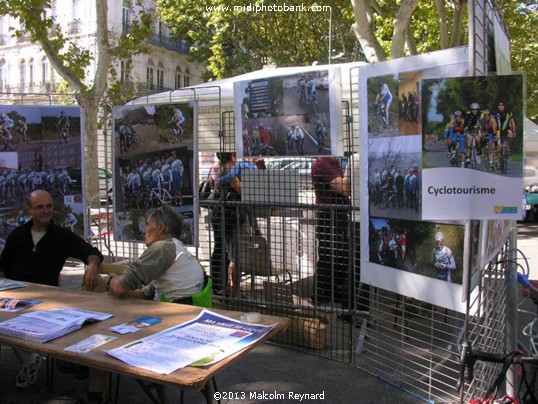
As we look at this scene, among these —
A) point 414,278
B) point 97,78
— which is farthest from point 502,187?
point 97,78

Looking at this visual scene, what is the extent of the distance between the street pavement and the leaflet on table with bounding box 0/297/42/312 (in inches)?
38.0

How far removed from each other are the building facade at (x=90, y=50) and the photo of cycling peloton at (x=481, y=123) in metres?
27.4

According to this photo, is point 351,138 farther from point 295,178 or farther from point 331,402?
point 331,402

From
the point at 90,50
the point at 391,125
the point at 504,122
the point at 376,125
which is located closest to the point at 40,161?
the point at 376,125

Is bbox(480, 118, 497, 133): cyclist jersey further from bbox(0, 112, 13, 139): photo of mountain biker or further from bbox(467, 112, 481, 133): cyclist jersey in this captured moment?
bbox(0, 112, 13, 139): photo of mountain biker

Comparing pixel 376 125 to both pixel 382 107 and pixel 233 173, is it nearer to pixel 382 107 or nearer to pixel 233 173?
pixel 382 107

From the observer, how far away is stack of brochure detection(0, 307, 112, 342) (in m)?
2.59

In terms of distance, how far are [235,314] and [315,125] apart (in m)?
2.00

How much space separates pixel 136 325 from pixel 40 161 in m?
3.42

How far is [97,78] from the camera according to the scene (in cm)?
1260

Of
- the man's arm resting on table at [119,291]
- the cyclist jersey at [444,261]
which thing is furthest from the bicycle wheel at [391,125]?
the man's arm resting on table at [119,291]

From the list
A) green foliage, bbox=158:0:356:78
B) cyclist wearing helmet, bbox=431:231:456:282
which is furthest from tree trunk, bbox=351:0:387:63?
green foliage, bbox=158:0:356:78

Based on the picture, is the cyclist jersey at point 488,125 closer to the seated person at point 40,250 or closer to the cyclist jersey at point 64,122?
the seated person at point 40,250

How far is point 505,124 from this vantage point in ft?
8.36
